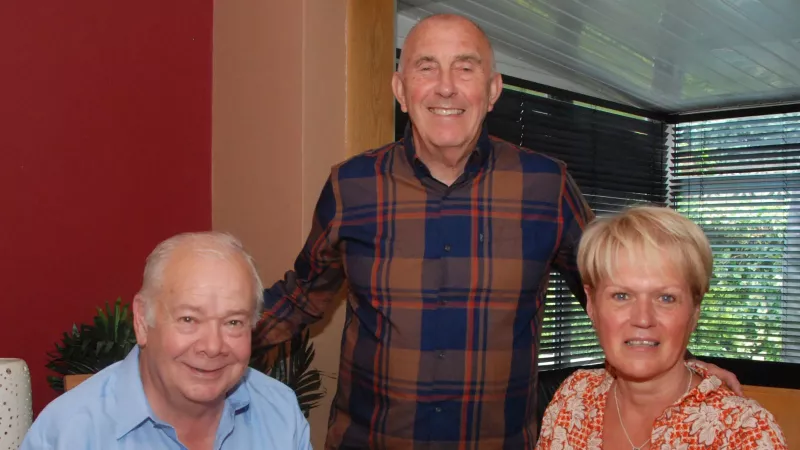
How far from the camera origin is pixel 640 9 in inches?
171

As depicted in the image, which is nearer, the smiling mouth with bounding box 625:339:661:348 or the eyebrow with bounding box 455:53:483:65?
the smiling mouth with bounding box 625:339:661:348

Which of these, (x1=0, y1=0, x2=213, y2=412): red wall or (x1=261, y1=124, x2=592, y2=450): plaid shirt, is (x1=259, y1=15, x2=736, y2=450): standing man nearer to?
(x1=261, y1=124, x2=592, y2=450): plaid shirt

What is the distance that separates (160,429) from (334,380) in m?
1.64

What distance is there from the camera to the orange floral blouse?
1.54 m

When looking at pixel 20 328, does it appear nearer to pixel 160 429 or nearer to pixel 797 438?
pixel 160 429

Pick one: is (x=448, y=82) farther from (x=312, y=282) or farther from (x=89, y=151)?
(x=89, y=151)

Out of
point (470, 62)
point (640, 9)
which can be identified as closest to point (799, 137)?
point (640, 9)

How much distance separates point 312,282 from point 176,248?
2.31 feet

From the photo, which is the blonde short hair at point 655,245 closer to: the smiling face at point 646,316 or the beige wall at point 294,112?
the smiling face at point 646,316

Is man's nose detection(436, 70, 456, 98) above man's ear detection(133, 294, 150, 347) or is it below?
above

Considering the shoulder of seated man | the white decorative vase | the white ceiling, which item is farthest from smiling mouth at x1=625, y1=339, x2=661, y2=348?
the white ceiling

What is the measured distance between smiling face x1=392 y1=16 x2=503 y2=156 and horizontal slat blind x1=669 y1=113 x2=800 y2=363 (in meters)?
5.19

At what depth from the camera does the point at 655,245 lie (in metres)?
1.66

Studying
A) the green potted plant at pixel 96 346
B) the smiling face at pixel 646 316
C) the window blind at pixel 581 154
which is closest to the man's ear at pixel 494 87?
the smiling face at pixel 646 316
